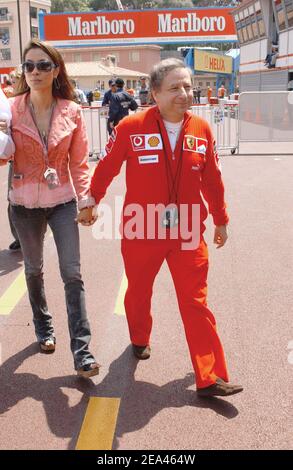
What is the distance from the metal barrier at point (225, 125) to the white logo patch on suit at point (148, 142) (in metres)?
Answer: 11.8

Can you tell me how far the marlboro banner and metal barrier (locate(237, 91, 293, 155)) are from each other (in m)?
31.5

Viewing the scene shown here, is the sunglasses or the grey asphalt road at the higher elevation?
the sunglasses

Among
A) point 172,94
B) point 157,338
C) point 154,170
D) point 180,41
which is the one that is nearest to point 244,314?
point 157,338

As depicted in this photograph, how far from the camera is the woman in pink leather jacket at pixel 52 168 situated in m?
3.25

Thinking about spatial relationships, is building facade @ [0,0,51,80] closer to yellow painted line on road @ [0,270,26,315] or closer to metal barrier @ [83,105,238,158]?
metal barrier @ [83,105,238,158]

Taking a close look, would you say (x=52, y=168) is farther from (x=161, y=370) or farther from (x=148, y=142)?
(x=161, y=370)

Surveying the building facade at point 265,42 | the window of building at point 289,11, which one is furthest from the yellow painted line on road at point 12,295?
the window of building at point 289,11

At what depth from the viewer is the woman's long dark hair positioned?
10.6ft

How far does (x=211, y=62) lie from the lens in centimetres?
5450

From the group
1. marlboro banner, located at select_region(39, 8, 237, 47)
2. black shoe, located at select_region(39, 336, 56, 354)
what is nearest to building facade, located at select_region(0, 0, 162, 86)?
marlboro banner, located at select_region(39, 8, 237, 47)

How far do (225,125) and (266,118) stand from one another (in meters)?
1.12

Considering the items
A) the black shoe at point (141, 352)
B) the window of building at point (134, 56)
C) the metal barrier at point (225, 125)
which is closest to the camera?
the black shoe at point (141, 352)

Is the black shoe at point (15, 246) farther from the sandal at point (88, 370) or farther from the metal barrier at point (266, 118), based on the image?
the metal barrier at point (266, 118)
